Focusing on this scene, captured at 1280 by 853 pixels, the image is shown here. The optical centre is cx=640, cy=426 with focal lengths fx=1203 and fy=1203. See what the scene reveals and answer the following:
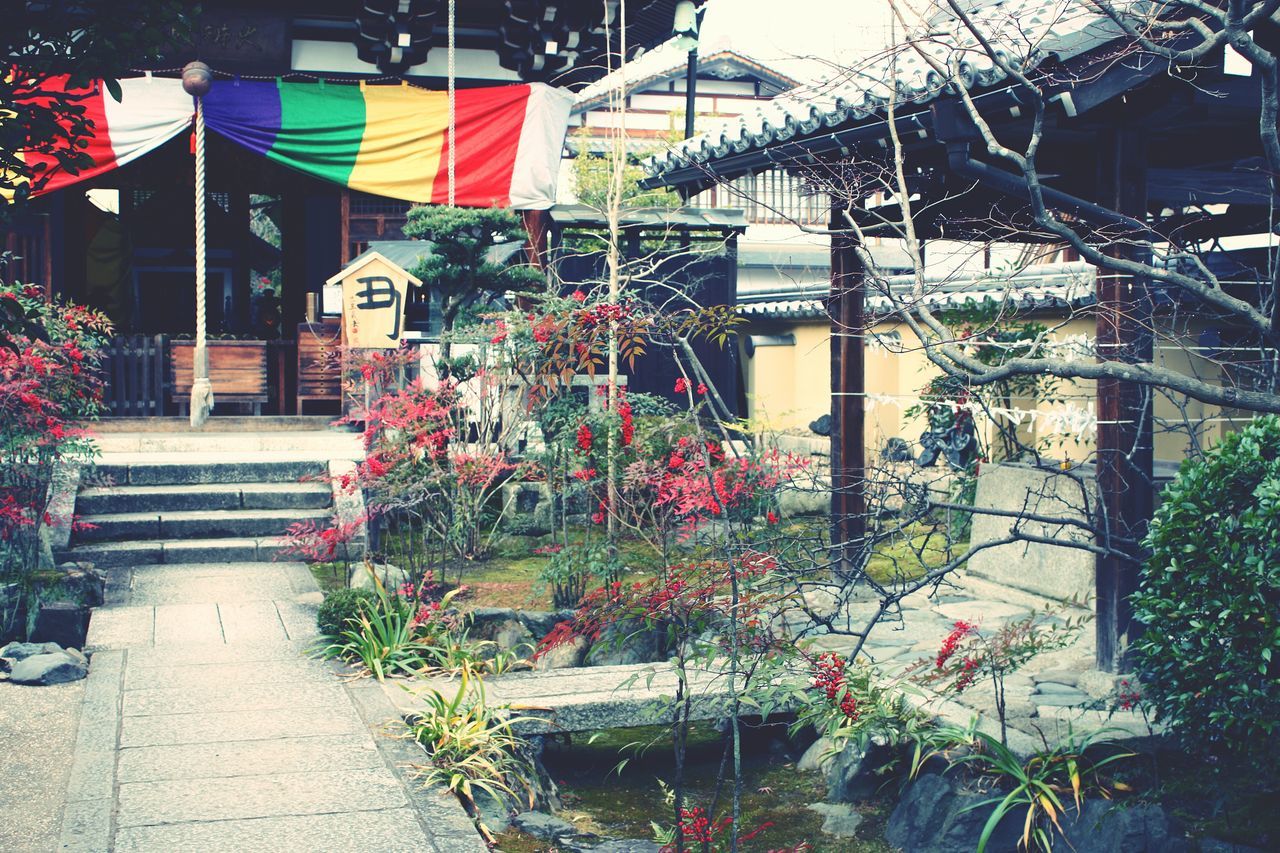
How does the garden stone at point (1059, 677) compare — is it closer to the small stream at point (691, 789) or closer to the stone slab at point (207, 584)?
the small stream at point (691, 789)

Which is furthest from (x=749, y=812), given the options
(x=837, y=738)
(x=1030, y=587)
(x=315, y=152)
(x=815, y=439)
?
(x=815, y=439)

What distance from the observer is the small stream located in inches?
237

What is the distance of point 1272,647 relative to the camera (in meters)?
4.87

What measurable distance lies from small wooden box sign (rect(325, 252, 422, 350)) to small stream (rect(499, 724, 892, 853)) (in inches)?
A: 230

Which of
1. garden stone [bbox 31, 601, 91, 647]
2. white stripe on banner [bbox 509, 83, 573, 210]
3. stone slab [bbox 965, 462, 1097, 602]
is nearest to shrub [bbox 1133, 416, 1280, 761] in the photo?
stone slab [bbox 965, 462, 1097, 602]

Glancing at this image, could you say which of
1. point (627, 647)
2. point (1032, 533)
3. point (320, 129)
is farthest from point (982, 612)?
point (320, 129)

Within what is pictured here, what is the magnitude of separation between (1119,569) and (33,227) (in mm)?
13306

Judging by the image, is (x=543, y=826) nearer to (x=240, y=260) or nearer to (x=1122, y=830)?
(x=1122, y=830)

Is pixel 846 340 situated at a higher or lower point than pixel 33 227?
lower

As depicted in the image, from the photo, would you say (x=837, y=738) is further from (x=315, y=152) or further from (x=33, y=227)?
(x=33, y=227)

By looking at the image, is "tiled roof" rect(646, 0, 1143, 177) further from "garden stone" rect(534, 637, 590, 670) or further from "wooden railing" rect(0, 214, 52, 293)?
"wooden railing" rect(0, 214, 52, 293)

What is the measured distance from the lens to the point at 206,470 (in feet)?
36.6

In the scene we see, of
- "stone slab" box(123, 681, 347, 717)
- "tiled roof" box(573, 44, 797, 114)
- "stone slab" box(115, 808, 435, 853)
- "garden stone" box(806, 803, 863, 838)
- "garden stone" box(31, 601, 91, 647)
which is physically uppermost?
"tiled roof" box(573, 44, 797, 114)

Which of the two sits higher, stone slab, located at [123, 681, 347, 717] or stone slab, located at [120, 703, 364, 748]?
stone slab, located at [123, 681, 347, 717]
